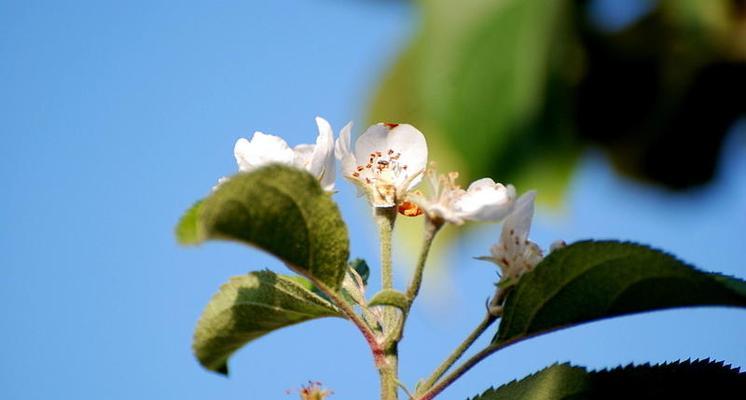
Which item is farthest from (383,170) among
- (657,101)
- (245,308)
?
(657,101)

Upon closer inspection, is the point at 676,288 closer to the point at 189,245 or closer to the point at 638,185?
the point at 189,245

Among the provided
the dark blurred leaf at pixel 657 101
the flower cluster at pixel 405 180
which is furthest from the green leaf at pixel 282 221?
the dark blurred leaf at pixel 657 101

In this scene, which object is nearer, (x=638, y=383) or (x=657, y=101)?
(x=638, y=383)

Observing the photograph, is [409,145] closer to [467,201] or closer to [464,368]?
[467,201]

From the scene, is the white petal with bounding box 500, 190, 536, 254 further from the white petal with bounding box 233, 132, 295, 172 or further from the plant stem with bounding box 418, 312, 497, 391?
the white petal with bounding box 233, 132, 295, 172

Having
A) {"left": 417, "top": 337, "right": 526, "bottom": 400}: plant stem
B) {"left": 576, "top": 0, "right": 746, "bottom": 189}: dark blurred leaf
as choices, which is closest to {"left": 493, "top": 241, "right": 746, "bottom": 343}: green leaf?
{"left": 417, "top": 337, "right": 526, "bottom": 400}: plant stem

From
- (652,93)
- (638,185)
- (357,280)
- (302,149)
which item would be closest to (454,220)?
(357,280)

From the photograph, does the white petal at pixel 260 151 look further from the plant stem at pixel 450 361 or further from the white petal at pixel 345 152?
the plant stem at pixel 450 361
